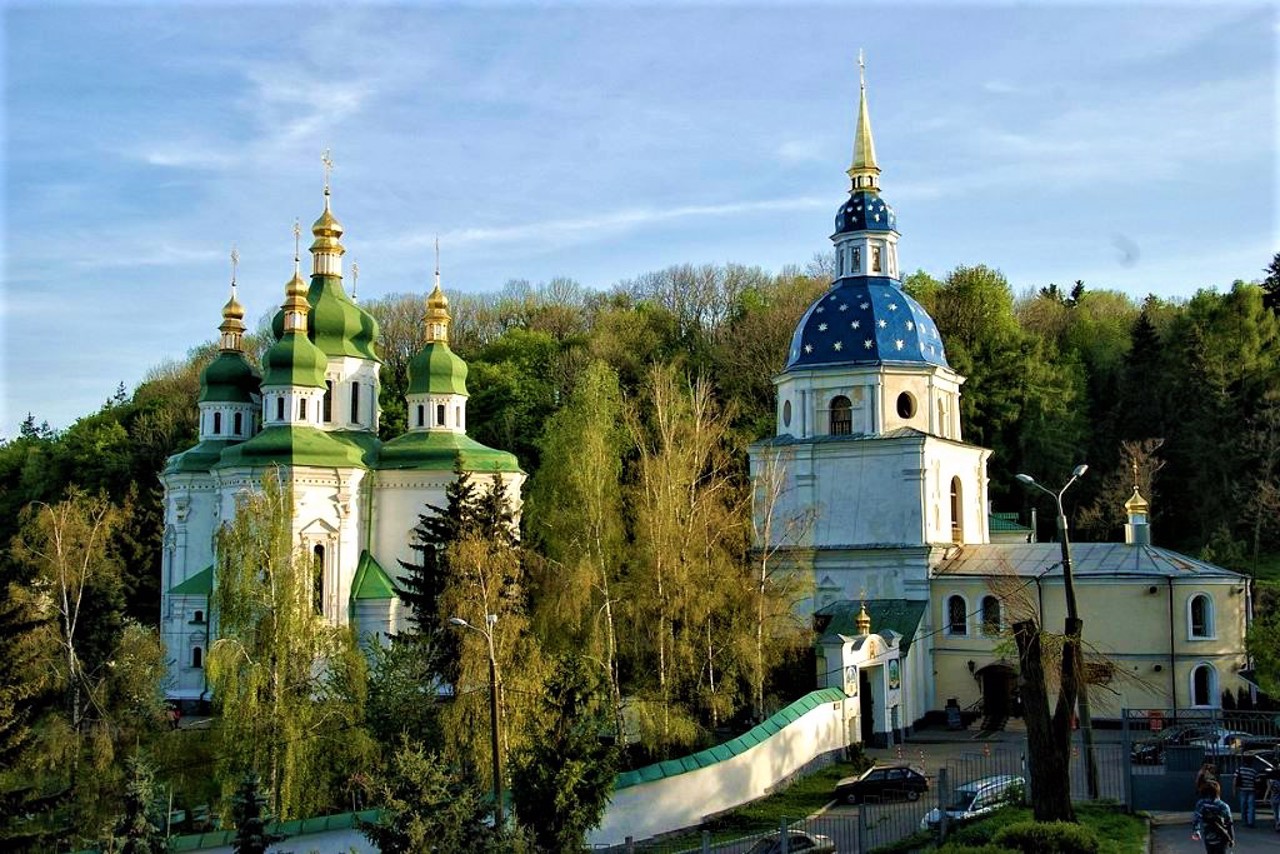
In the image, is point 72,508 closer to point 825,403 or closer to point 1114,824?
point 825,403

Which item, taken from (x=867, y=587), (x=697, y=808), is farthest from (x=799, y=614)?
(x=697, y=808)

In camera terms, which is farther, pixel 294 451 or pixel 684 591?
pixel 294 451

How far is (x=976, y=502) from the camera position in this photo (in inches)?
1389

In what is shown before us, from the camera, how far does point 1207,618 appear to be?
29.1 meters

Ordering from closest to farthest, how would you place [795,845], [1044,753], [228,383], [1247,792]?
1. [1044,753]
2. [1247,792]
3. [795,845]
4. [228,383]

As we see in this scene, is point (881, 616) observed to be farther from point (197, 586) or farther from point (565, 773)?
point (197, 586)

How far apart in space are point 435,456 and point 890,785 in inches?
727

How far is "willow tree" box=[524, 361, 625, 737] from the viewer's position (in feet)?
82.8

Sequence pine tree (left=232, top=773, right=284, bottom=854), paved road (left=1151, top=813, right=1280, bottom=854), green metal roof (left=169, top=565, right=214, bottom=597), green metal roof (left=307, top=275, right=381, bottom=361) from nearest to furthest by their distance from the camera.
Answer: paved road (left=1151, top=813, right=1280, bottom=854), pine tree (left=232, top=773, right=284, bottom=854), green metal roof (left=169, top=565, right=214, bottom=597), green metal roof (left=307, top=275, right=381, bottom=361)

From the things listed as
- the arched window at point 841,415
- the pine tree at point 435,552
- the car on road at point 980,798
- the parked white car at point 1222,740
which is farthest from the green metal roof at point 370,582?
the parked white car at point 1222,740

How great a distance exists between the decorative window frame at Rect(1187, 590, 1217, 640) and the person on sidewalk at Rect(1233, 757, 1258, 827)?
39.4 feet

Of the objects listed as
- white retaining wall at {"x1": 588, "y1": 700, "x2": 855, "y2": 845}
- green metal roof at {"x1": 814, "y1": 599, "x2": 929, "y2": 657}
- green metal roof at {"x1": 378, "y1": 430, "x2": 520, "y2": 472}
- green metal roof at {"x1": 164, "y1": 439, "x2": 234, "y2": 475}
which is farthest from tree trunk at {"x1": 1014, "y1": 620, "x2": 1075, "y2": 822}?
green metal roof at {"x1": 164, "y1": 439, "x2": 234, "y2": 475}

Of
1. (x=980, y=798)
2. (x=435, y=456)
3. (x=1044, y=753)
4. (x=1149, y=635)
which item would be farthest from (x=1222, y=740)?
(x=435, y=456)

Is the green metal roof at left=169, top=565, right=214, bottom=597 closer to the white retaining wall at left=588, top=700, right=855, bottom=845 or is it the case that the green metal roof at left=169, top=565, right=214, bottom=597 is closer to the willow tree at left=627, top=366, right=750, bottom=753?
the willow tree at left=627, top=366, right=750, bottom=753
